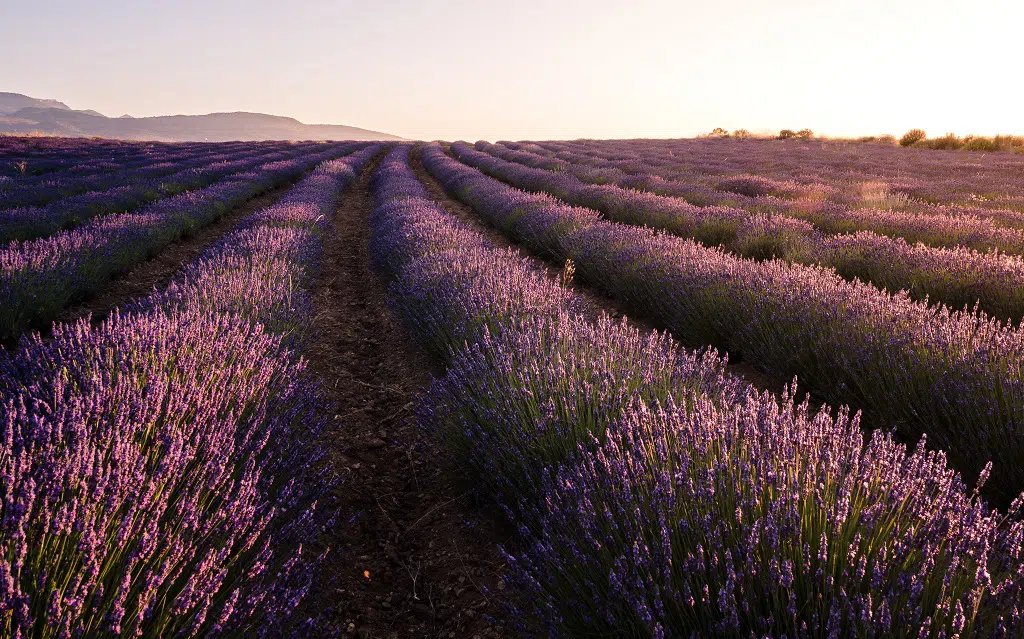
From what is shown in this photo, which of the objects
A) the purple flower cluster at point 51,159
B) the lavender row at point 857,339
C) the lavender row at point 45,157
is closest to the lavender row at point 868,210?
the lavender row at point 857,339

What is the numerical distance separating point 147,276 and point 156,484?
247 inches

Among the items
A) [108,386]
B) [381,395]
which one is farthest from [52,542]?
[381,395]

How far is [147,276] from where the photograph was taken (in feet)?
22.1

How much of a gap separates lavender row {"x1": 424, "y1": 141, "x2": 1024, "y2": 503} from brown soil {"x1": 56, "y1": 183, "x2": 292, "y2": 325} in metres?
4.45

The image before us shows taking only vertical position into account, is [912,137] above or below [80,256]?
above

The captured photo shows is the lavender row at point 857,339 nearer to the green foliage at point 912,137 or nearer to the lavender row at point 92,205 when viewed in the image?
the lavender row at point 92,205

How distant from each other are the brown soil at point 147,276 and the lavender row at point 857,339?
445 cm

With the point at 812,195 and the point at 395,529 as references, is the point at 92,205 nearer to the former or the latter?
the point at 395,529

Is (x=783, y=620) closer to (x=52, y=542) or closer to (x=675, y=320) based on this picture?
(x=52, y=542)

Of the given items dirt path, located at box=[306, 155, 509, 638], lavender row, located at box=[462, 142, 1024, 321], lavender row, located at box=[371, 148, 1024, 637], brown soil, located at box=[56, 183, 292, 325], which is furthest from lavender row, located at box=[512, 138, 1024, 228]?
brown soil, located at box=[56, 183, 292, 325]

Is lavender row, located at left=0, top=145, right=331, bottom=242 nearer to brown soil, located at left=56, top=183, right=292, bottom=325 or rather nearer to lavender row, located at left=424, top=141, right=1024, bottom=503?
brown soil, located at left=56, top=183, right=292, bottom=325

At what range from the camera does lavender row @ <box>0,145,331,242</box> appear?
23.4ft

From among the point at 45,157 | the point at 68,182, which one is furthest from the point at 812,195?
the point at 45,157

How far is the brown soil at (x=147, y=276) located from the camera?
212 inches
